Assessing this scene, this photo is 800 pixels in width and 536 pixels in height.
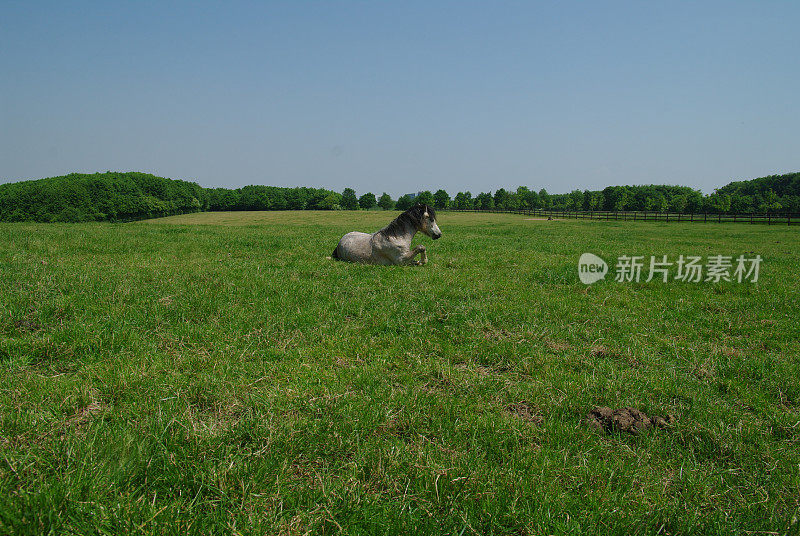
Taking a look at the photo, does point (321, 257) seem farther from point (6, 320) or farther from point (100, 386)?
point (100, 386)

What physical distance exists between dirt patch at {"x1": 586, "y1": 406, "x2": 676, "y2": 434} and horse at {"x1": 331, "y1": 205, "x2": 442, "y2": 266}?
24.8ft

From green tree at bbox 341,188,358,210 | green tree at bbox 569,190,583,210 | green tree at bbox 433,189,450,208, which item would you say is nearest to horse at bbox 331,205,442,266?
green tree at bbox 433,189,450,208

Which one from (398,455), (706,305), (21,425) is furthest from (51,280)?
(706,305)

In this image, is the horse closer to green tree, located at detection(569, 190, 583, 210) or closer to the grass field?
the grass field

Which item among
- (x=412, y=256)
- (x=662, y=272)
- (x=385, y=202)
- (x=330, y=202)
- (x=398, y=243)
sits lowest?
(x=662, y=272)

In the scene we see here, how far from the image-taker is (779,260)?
46.3ft

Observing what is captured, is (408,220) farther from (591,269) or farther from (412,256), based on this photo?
(591,269)

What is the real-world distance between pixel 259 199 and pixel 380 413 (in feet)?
496

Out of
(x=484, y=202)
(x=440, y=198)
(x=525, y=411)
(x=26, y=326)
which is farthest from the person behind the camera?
(x=484, y=202)

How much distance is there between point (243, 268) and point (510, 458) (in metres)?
8.15

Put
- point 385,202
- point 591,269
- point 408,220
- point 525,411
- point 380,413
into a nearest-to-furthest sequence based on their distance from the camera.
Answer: point 380,413, point 525,411, point 591,269, point 408,220, point 385,202

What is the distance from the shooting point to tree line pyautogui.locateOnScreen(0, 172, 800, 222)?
77312 millimetres

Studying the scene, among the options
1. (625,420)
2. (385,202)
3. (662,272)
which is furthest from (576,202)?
(625,420)

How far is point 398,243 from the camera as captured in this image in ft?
34.9
